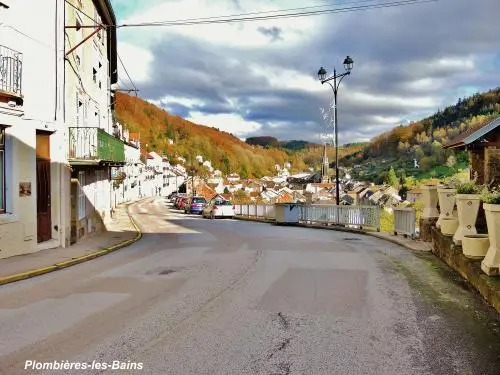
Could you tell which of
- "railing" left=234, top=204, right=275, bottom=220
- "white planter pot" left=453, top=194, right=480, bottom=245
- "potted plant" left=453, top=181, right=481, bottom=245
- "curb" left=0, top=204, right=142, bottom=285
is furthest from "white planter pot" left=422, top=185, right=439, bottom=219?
"railing" left=234, top=204, right=275, bottom=220

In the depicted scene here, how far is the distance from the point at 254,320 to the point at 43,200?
11047 mm

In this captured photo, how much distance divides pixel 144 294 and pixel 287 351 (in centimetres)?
375

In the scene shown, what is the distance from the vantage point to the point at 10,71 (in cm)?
1311

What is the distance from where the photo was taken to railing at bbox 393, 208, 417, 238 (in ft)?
53.8

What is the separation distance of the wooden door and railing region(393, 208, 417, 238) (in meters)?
12.0

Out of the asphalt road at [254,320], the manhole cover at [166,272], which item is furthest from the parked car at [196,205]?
the manhole cover at [166,272]

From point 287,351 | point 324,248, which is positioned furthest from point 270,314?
point 324,248

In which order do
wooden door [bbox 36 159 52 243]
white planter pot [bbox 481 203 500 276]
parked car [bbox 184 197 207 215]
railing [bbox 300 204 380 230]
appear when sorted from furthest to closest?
parked car [bbox 184 197 207 215] < railing [bbox 300 204 380 230] < wooden door [bbox 36 159 52 243] < white planter pot [bbox 481 203 500 276]

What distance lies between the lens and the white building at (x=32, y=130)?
13.2 meters

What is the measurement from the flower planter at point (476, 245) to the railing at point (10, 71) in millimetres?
11586

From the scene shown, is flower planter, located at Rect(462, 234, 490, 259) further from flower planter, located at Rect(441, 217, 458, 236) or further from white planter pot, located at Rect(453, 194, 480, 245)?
flower planter, located at Rect(441, 217, 458, 236)

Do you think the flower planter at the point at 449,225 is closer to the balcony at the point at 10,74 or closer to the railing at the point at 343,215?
the railing at the point at 343,215

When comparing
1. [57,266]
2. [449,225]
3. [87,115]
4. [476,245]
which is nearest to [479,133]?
[449,225]

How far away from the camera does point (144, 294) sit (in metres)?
8.23
